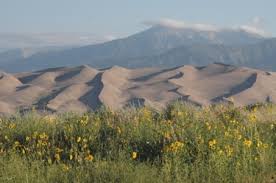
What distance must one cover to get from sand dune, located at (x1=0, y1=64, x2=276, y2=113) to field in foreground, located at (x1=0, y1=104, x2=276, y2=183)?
73.1 meters

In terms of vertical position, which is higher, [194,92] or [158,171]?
[158,171]

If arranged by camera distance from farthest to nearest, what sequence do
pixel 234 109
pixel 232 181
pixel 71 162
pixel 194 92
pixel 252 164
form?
pixel 194 92, pixel 234 109, pixel 71 162, pixel 252 164, pixel 232 181

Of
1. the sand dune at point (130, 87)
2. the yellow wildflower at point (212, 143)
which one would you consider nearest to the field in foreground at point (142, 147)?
the yellow wildflower at point (212, 143)

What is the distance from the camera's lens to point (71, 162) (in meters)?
9.69

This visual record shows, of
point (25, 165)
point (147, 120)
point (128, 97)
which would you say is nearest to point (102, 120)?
point (147, 120)

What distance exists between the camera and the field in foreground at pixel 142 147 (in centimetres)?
855

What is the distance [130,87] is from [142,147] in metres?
108

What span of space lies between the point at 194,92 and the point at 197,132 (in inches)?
3750

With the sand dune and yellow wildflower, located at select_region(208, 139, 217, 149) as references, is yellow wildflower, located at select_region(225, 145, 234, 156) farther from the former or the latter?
the sand dune

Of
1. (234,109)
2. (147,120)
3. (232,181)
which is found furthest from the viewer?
(234,109)

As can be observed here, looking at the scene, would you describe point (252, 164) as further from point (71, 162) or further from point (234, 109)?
point (234, 109)

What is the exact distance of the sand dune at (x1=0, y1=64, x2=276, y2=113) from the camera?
315 ft

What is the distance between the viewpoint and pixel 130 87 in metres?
118

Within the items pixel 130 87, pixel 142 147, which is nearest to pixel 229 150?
pixel 142 147
